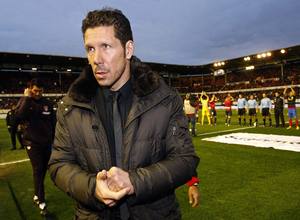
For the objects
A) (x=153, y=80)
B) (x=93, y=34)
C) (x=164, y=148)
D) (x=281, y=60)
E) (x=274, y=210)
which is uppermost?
(x=281, y=60)

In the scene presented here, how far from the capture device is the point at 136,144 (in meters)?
2.02

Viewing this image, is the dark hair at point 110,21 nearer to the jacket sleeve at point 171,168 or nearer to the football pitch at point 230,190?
the jacket sleeve at point 171,168

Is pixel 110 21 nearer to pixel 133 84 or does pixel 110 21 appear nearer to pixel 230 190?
pixel 133 84

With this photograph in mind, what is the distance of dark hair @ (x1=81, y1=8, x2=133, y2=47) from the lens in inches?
77.7

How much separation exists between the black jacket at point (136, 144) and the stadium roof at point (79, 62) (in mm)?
47111

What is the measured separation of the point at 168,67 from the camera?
64562 mm

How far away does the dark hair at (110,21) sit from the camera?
6.48 feet

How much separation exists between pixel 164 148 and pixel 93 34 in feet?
2.92

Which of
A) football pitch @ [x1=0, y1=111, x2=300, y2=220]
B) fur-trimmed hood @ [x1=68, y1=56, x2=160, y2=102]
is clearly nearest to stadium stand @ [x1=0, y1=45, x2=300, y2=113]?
football pitch @ [x1=0, y1=111, x2=300, y2=220]

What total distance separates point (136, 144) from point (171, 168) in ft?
0.91

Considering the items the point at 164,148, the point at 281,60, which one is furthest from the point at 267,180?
the point at 281,60

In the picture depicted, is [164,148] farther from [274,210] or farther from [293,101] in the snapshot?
[293,101]

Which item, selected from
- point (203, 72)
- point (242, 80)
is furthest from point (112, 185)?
point (203, 72)

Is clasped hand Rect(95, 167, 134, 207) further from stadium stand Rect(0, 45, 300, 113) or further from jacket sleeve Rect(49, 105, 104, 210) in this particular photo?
stadium stand Rect(0, 45, 300, 113)
